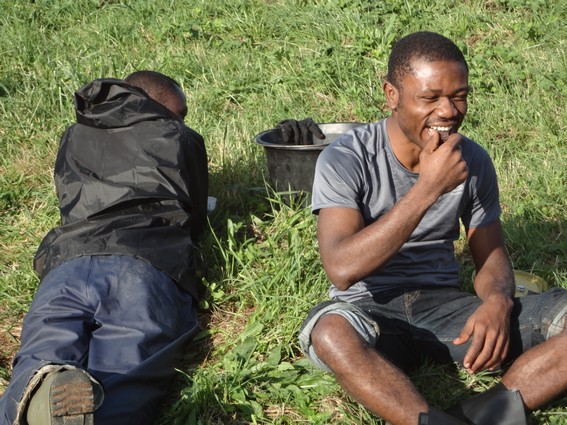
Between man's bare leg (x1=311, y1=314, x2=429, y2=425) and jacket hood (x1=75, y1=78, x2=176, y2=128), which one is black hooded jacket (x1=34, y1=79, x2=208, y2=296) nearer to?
jacket hood (x1=75, y1=78, x2=176, y2=128)

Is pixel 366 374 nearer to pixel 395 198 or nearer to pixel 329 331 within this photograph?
pixel 329 331

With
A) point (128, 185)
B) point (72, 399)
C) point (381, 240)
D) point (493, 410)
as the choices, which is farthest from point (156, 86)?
point (493, 410)

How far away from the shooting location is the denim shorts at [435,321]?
139 inches

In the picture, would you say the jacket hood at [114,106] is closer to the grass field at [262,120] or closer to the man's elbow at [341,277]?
the grass field at [262,120]

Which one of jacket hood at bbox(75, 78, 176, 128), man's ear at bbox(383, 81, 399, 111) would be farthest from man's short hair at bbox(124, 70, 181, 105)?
man's ear at bbox(383, 81, 399, 111)

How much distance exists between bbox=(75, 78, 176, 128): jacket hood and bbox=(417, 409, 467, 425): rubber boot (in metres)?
2.33

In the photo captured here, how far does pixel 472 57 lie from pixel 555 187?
2.07 meters

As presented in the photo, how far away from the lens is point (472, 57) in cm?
727

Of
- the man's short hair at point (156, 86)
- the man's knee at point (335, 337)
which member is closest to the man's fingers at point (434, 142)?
the man's knee at point (335, 337)

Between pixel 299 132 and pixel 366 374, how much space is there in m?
2.71

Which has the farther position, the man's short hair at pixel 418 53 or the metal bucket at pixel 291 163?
the metal bucket at pixel 291 163

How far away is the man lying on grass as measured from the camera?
337 centimetres

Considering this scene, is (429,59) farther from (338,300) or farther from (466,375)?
(466,375)

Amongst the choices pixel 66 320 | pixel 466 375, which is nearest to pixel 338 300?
pixel 466 375
